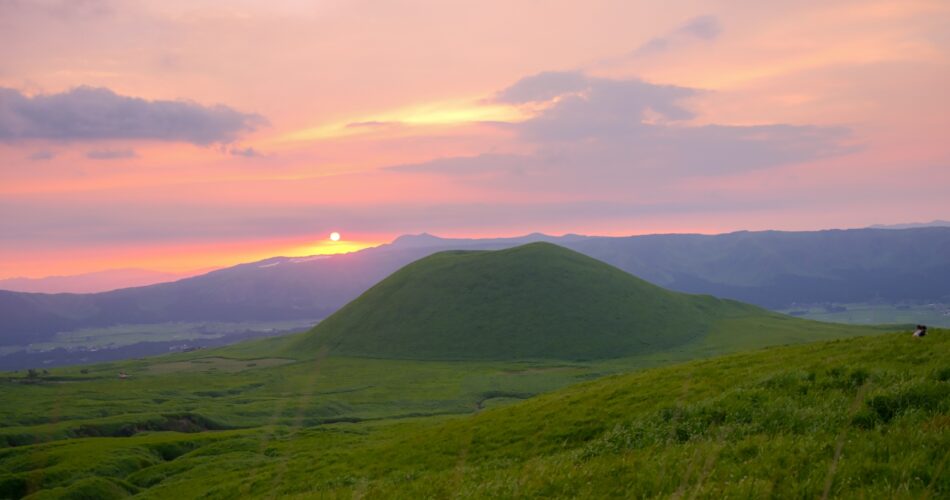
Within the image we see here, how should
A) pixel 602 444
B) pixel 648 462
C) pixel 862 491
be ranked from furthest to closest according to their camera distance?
pixel 602 444
pixel 648 462
pixel 862 491

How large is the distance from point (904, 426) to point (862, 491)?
6941 mm

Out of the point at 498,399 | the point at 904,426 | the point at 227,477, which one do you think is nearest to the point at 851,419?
the point at 904,426

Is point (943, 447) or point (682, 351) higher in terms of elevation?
point (943, 447)

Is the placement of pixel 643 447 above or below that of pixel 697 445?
below

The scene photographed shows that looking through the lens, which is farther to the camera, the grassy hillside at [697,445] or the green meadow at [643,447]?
the green meadow at [643,447]

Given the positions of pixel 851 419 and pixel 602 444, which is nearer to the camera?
pixel 851 419

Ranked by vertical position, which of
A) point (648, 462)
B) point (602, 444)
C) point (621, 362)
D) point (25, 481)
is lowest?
point (621, 362)

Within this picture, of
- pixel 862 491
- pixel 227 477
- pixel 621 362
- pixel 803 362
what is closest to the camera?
pixel 862 491

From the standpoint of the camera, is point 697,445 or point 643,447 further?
point 643,447

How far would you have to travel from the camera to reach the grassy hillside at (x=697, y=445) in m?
14.2

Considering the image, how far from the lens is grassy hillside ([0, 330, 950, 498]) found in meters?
14.2

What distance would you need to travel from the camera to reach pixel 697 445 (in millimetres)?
19531

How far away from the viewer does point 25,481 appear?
194 ft

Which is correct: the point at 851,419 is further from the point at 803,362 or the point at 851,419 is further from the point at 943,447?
the point at 803,362
